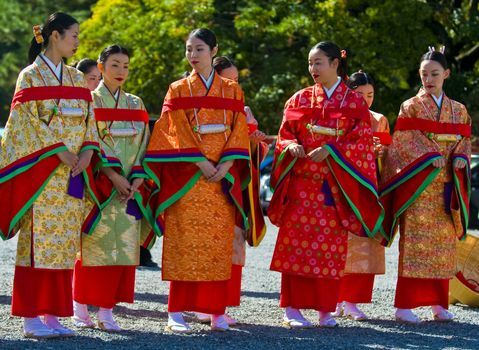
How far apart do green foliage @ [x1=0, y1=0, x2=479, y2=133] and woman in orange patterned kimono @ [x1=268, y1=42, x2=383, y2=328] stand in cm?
1301

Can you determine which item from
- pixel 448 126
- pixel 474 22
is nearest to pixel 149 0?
pixel 474 22

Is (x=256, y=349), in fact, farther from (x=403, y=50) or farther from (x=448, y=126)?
(x=403, y=50)

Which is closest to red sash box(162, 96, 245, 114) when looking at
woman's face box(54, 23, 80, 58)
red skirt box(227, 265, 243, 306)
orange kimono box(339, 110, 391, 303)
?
woman's face box(54, 23, 80, 58)

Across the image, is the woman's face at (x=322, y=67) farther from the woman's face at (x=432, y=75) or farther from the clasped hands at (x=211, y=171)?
the clasped hands at (x=211, y=171)

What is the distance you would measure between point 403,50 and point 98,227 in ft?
47.0

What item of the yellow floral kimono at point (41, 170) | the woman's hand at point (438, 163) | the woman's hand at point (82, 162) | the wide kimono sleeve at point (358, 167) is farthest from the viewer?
the woman's hand at point (438, 163)

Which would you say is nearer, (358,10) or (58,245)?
(58,245)

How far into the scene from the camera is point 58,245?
6.52 m

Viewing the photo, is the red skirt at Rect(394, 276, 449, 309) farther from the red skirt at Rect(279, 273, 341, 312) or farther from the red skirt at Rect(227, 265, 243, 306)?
the red skirt at Rect(227, 265, 243, 306)

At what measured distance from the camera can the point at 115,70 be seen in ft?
23.5

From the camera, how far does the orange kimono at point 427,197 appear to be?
7633 mm

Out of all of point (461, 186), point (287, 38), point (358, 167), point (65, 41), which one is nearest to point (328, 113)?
point (358, 167)

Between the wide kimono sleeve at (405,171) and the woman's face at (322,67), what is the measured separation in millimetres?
741

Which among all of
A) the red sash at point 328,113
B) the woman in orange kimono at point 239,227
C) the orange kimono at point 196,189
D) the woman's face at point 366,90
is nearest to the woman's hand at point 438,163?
the red sash at point 328,113
